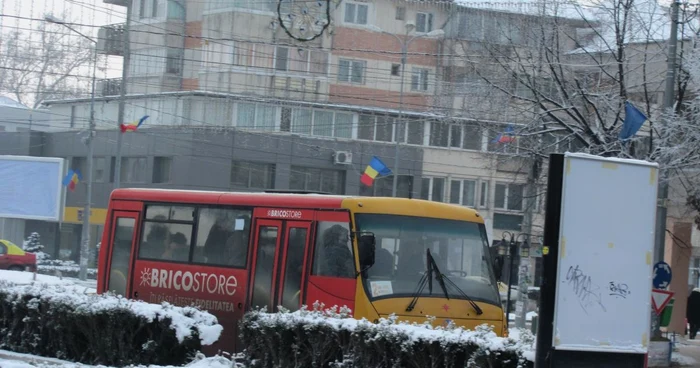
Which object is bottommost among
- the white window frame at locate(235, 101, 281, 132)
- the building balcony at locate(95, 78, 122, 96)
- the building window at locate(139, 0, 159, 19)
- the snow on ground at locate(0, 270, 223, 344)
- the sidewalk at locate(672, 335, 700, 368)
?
the sidewalk at locate(672, 335, 700, 368)

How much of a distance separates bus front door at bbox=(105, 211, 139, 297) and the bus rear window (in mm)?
340

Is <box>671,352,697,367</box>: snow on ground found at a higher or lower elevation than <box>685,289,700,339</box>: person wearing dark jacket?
lower

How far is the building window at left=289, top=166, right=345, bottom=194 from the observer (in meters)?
52.5

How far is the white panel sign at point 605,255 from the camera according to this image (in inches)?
361

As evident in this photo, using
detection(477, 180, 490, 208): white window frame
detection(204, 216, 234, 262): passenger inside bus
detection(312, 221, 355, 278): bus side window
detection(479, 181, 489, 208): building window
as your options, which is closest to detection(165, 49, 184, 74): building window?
detection(477, 180, 490, 208): white window frame

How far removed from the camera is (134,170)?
2152 inches

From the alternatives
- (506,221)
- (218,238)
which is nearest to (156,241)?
(218,238)

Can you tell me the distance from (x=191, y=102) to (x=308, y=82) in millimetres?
5798

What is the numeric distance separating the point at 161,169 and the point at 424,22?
52.3 feet

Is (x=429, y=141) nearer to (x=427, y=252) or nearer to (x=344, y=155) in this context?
(x=344, y=155)

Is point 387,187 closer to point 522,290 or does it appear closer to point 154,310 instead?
point 522,290

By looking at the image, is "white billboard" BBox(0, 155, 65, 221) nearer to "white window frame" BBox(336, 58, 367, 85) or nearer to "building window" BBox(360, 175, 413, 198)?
"white window frame" BBox(336, 58, 367, 85)

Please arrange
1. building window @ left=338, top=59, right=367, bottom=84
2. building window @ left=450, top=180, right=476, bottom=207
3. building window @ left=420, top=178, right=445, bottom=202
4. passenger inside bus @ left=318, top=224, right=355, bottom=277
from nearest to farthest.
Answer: passenger inside bus @ left=318, top=224, right=355, bottom=277 < building window @ left=338, top=59, right=367, bottom=84 < building window @ left=420, top=178, right=445, bottom=202 < building window @ left=450, top=180, right=476, bottom=207

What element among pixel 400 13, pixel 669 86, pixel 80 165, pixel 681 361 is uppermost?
pixel 400 13
